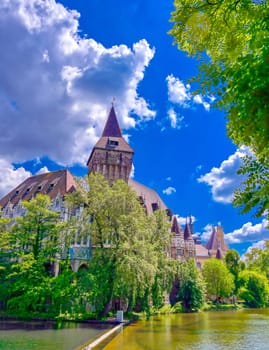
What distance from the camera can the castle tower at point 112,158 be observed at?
47.5 metres

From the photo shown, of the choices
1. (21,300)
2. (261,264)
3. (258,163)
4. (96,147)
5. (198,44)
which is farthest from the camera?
(261,264)

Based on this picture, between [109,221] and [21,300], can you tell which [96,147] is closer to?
[109,221]

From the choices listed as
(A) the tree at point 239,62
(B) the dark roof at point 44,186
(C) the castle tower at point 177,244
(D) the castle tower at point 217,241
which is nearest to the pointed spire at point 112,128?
(B) the dark roof at point 44,186

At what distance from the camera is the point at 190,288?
162ft

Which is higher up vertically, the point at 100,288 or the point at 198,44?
the point at 198,44

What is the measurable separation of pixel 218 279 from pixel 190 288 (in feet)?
38.8

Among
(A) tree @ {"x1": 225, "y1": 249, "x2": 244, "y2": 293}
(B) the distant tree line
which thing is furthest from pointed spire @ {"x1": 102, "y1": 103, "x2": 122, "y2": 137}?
(A) tree @ {"x1": 225, "y1": 249, "x2": 244, "y2": 293}

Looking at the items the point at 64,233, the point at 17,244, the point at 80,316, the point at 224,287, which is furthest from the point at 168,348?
the point at 224,287

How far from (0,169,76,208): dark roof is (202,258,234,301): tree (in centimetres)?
2990

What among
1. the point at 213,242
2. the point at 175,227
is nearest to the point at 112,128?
the point at 175,227

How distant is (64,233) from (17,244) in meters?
5.78

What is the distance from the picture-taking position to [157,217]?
38.3 m

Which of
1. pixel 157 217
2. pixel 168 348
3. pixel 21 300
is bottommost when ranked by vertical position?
pixel 168 348

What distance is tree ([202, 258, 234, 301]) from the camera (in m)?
58.2
